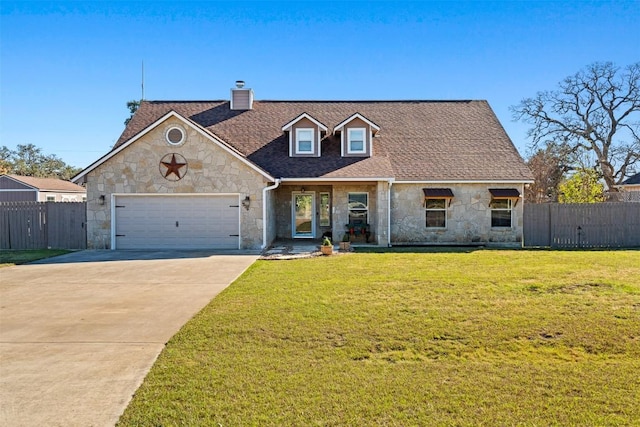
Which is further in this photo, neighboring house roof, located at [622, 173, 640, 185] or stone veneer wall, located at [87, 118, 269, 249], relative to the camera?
neighboring house roof, located at [622, 173, 640, 185]

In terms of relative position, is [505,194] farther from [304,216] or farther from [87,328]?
[87,328]

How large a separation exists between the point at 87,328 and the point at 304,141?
1336 centimetres

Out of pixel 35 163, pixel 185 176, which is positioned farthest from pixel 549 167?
pixel 35 163

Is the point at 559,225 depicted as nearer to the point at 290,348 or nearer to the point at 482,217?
the point at 482,217

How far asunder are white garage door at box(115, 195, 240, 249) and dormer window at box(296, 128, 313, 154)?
3.95 m

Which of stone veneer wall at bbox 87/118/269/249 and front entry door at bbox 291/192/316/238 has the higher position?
stone veneer wall at bbox 87/118/269/249

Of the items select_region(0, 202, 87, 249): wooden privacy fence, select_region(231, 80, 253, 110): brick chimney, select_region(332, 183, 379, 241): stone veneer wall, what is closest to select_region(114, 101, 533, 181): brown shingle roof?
select_region(231, 80, 253, 110): brick chimney

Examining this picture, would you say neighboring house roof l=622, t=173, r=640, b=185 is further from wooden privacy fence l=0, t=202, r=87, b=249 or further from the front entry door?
wooden privacy fence l=0, t=202, r=87, b=249

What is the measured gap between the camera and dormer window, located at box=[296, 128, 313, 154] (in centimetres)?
1859

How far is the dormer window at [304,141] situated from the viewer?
18594 mm

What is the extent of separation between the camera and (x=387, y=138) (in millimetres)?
20422

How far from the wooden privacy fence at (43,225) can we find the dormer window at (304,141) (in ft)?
29.0

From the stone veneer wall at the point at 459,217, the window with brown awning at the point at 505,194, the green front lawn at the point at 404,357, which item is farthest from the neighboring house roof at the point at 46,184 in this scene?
the green front lawn at the point at 404,357

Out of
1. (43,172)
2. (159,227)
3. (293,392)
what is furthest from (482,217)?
(43,172)
